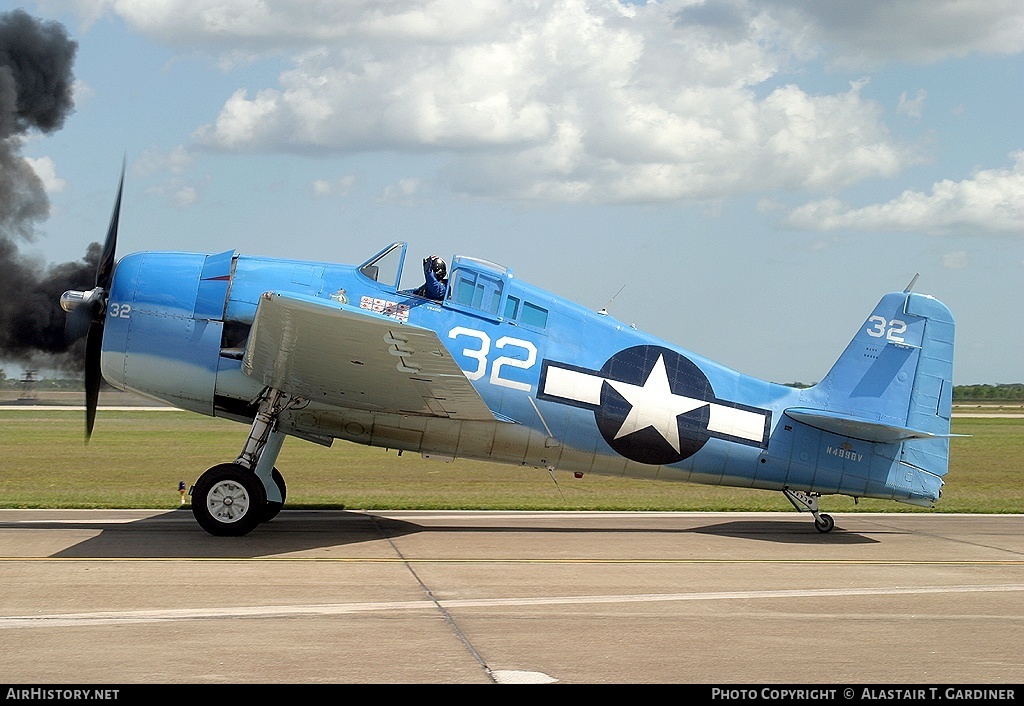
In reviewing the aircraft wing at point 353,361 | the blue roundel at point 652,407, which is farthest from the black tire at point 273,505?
the blue roundel at point 652,407

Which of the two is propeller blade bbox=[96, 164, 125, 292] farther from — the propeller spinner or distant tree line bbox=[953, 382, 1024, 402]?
distant tree line bbox=[953, 382, 1024, 402]

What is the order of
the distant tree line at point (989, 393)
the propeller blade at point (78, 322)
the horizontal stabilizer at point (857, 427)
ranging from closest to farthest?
1. the propeller blade at point (78, 322)
2. the horizontal stabilizer at point (857, 427)
3. the distant tree line at point (989, 393)

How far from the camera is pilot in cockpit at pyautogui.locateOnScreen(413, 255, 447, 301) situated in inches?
465

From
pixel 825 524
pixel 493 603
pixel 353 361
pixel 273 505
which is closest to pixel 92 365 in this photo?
pixel 273 505

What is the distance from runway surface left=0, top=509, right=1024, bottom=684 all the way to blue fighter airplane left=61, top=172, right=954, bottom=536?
38.2 inches

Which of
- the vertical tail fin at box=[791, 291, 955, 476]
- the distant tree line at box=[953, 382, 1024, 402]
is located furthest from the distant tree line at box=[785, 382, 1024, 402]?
the vertical tail fin at box=[791, 291, 955, 476]

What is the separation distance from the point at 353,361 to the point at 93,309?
337 centimetres

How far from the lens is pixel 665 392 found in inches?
490

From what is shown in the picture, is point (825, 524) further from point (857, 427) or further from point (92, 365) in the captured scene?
point (92, 365)

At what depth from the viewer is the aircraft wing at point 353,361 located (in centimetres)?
955

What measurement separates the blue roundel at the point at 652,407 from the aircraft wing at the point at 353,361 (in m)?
1.62

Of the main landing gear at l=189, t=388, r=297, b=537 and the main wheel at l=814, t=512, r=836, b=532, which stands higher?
the main wheel at l=814, t=512, r=836, b=532

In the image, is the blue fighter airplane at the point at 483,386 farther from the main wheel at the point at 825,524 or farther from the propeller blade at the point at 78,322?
the main wheel at the point at 825,524

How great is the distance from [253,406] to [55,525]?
3024 mm
